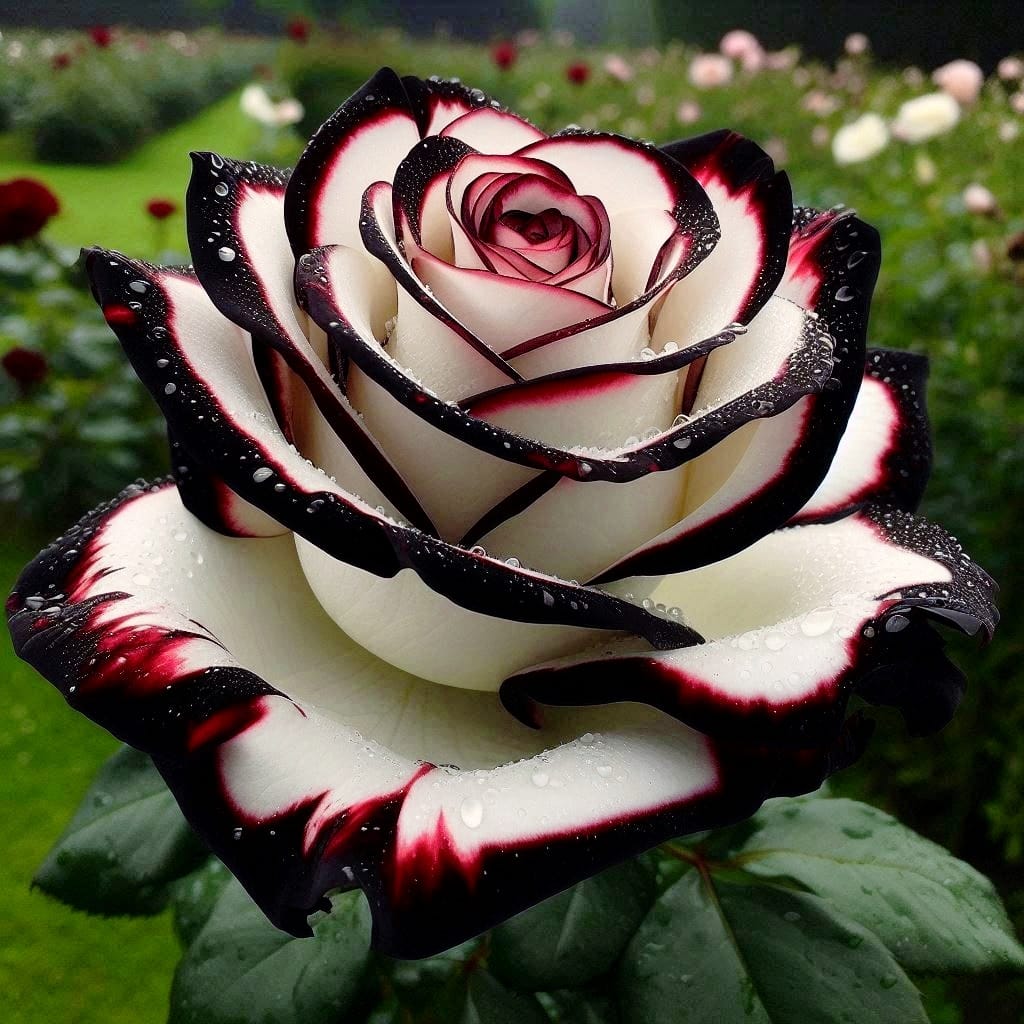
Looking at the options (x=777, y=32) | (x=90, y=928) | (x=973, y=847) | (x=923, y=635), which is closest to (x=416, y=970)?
(x=923, y=635)

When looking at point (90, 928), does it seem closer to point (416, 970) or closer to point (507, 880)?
point (416, 970)

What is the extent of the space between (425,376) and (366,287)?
0.15 feet

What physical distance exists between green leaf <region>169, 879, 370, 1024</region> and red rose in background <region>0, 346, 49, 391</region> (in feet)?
5.38

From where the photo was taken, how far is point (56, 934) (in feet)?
4.12

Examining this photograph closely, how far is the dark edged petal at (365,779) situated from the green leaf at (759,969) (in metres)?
0.14

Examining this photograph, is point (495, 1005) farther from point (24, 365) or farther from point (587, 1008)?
point (24, 365)

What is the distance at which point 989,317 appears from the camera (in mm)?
1569

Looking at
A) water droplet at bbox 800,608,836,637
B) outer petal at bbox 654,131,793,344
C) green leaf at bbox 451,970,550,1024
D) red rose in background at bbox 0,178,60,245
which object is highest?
red rose in background at bbox 0,178,60,245

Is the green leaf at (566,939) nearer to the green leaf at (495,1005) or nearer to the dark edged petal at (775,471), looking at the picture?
the green leaf at (495,1005)

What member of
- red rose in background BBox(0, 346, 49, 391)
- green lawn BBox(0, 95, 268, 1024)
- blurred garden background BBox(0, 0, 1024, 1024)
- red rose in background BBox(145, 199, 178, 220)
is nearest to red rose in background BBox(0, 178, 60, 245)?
blurred garden background BBox(0, 0, 1024, 1024)

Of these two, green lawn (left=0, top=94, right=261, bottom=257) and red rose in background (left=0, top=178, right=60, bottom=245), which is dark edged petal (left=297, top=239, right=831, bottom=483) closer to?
red rose in background (left=0, top=178, right=60, bottom=245)

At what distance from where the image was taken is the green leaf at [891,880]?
0.47 metres

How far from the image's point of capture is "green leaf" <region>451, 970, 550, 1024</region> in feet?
1.46

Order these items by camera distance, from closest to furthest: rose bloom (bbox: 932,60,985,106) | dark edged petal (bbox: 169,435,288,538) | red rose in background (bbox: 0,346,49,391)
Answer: dark edged petal (bbox: 169,435,288,538) < red rose in background (bbox: 0,346,49,391) < rose bloom (bbox: 932,60,985,106)
